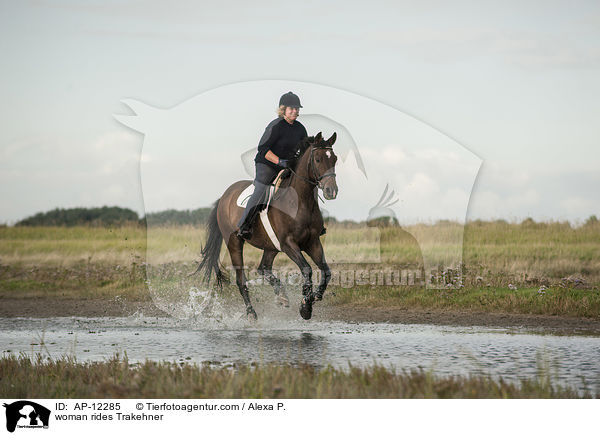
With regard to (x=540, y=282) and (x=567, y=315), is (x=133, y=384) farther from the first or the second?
(x=540, y=282)

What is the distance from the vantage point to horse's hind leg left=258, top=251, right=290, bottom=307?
43.1 feet

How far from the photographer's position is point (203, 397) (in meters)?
6.57

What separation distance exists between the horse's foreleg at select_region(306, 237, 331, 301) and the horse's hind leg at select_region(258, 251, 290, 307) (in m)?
1.08

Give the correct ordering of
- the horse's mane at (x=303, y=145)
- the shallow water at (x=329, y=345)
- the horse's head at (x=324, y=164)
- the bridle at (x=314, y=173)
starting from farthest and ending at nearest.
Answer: the horse's mane at (x=303, y=145), the bridle at (x=314, y=173), the horse's head at (x=324, y=164), the shallow water at (x=329, y=345)

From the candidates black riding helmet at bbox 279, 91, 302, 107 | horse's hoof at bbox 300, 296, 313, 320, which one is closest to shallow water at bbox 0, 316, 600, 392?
horse's hoof at bbox 300, 296, 313, 320

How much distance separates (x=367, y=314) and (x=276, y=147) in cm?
448

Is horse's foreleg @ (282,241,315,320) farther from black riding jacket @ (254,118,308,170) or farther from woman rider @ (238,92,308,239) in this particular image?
black riding jacket @ (254,118,308,170)

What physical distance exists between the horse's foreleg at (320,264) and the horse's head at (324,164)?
1297 millimetres

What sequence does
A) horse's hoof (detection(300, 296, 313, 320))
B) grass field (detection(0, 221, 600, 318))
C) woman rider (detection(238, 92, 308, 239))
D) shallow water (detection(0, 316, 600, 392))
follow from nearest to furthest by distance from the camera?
1. shallow water (detection(0, 316, 600, 392))
2. horse's hoof (detection(300, 296, 313, 320))
3. woman rider (detection(238, 92, 308, 239))
4. grass field (detection(0, 221, 600, 318))

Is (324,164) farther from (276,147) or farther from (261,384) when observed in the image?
(261,384)

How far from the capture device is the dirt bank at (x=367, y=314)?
12938 mm

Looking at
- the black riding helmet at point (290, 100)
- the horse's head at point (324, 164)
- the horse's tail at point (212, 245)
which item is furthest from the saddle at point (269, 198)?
the horse's tail at point (212, 245)
